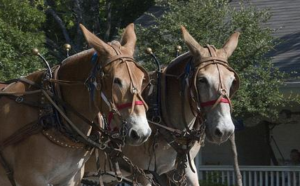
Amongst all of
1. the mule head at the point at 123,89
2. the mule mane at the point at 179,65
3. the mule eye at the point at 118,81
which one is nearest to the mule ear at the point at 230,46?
the mule mane at the point at 179,65

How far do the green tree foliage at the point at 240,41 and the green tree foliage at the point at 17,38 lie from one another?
1800mm

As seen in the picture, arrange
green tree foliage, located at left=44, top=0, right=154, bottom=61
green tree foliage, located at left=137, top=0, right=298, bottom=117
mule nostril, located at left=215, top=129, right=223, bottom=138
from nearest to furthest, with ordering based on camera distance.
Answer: mule nostril, located at left=215, top=129, right=223, bottom=138
green tree foliage, located at left=137, top=0, right=298, bottom=117
green tree foliage, located at left=44, top=0, right=154, bottom=61

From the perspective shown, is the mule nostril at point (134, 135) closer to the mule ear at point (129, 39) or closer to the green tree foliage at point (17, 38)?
the mule ear at point (129, 39)

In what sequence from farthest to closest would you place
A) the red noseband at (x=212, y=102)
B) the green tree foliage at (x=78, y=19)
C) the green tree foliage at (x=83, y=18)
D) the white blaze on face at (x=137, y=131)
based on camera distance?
the green tree foliage at (x=83, y=18) < the green tree foliage at (x=78, y=19) < the red noseband at (x=212, y=102) < the white blaze on face at (x=137, y=131)

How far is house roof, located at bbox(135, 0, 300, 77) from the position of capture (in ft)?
49.5

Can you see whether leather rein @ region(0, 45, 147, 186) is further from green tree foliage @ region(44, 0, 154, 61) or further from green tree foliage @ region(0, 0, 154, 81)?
green tree foliage @ region(44, 0, 154, 61)

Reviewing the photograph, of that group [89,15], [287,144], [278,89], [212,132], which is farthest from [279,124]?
[212,132]

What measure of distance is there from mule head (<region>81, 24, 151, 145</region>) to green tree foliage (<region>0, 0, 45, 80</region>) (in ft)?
16.0

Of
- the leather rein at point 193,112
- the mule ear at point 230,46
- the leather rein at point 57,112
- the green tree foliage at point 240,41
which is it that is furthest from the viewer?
the green tree foliage at point 240,41

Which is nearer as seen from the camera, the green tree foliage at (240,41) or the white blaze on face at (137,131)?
the white blaze on face at (137,131)

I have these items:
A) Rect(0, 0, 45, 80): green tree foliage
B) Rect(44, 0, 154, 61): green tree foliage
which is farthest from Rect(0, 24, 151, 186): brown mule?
Rect(44, 0, 154, 61): green tree foliage

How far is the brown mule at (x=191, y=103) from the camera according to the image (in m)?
7.42

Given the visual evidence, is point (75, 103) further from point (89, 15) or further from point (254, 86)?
point (89, 15)

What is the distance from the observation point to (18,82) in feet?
24.1
